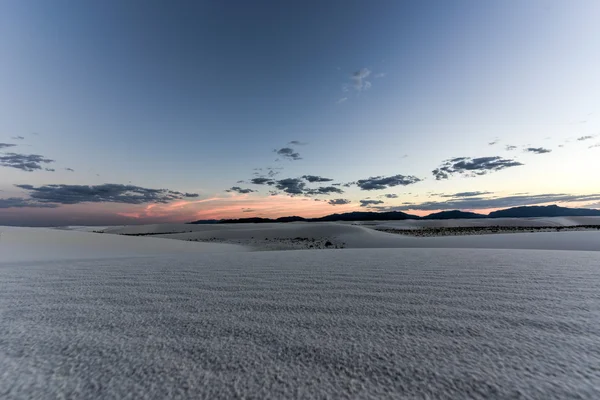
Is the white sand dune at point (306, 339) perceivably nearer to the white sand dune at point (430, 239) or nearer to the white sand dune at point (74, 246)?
the white sand dune at point (74, 246)

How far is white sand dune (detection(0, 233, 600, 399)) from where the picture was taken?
118 cm

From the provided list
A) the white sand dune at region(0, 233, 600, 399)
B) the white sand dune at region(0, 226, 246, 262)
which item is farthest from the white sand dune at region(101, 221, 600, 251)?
the white sand dune at region(0, 233, 600, 399)

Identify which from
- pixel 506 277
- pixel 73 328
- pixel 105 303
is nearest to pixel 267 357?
pixel 73 328

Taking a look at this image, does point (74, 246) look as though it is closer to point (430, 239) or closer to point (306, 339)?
point (306, 339)

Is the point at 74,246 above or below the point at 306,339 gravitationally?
above

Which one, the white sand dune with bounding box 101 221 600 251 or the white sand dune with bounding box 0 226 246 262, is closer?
the white sand dune with bounding box 0 226 246 262

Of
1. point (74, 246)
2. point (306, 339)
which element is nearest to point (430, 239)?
point (306, 339)

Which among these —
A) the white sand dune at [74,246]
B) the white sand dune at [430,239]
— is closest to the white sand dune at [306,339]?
the white sand dune at [74,246]

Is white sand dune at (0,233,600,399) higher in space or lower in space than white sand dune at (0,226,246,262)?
lower

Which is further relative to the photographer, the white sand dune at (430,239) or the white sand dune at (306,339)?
the white sand dune at (430,239)

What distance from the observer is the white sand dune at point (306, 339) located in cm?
118

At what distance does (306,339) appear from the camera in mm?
1631

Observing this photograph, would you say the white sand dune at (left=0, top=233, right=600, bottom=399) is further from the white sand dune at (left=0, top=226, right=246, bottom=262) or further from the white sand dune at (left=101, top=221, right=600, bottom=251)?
the white sand dune at (left=101, top=221, right=600, bottom=251)

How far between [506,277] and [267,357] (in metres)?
3.16
